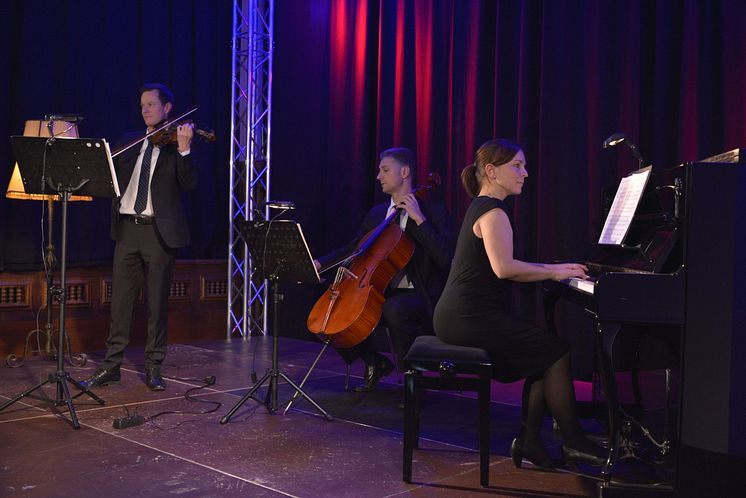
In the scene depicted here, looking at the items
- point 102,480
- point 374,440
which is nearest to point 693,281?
point 374,440

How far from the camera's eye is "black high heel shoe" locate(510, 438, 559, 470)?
3168mm

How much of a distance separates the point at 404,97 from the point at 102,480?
156 inches

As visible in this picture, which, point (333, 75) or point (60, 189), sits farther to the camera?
point (333, 75)

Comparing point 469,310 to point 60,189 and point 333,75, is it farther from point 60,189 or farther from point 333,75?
point 333,75

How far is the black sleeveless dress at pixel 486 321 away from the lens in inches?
121

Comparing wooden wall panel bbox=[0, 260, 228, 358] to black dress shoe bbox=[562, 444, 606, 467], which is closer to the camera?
black dress shoe bbox=[562, 444, 606, 467]

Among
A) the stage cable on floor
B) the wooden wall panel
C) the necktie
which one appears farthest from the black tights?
the wooden wall panel

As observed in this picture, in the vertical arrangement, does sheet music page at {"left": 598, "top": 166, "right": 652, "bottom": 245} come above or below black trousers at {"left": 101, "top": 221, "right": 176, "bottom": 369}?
above

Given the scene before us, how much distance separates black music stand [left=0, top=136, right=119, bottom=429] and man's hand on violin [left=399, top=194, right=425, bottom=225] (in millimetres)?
1488

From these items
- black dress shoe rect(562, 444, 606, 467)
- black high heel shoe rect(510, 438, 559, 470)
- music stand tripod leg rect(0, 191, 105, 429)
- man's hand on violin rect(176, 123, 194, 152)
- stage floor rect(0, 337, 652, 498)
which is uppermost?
man's hand on violin rect(176, 123, 194, 152)

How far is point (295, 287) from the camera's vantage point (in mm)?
6914

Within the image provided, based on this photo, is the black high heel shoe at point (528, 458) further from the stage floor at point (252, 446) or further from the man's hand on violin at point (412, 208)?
the man's hand on violin at point (412, 208)

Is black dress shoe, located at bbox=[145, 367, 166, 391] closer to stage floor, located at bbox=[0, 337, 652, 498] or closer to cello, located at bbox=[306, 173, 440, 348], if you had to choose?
stage floor, located at bbox=[0, 337, 652, 498]

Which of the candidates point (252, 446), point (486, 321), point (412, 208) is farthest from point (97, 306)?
point (486, 321)
